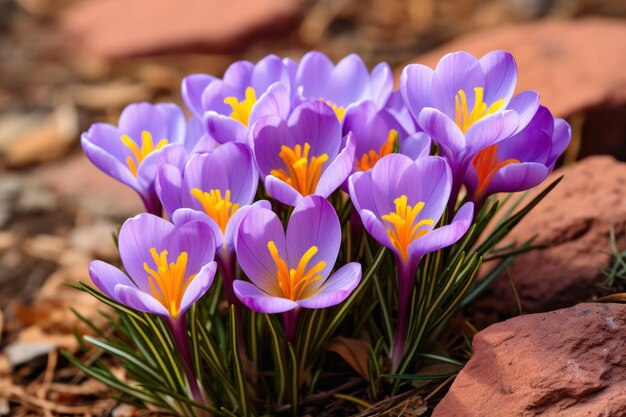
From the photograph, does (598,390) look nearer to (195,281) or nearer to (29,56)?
(195,281)

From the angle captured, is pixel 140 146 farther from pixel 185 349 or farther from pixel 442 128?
pixel 442 128

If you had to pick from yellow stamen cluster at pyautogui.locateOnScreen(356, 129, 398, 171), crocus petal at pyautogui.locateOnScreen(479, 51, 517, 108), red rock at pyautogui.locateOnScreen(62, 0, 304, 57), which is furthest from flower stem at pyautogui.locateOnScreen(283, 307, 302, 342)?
red rock at pyautogui.locateOnScreen(62, 0, 304, 57)

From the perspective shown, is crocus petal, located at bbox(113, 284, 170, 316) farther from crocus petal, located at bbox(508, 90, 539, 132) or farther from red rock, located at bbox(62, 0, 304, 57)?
red rock, located at bbox(62, 0, 304, 57)

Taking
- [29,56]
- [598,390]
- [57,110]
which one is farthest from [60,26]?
[598,390]

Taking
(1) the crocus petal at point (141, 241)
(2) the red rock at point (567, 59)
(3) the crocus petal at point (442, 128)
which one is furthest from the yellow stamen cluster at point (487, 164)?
(2) the red rock at point (567, 59)

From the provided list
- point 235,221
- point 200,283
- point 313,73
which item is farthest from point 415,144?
point 200,283

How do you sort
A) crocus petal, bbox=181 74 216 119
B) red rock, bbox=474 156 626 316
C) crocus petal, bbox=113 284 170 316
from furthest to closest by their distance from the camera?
red rock, bbox=474 156 626 316 → crocus petal, bbox=181 74 216 119 → crocus petal, bbox=113 284 170 316

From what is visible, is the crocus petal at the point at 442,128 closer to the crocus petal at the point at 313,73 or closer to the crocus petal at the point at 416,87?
the crocus petal at the point at 416,87
